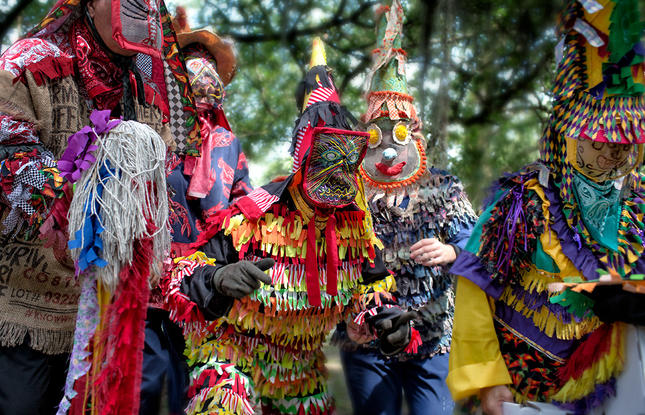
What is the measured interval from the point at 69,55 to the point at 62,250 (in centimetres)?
78

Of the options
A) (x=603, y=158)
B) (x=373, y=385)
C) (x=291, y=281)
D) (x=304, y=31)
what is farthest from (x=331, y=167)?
(x=304, y=31)

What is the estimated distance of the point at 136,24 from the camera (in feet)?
7.18

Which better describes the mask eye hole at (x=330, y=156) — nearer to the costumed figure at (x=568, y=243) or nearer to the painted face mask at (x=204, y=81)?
the costumed figure at (x=568, y=243)

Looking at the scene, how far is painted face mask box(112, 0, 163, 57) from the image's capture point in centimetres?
215

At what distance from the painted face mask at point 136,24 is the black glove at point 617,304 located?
6.13 ft

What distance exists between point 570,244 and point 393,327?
81 centimetres

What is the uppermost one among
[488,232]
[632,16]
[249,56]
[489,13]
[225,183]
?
[249,56]

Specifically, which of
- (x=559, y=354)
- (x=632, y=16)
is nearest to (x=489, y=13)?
(x=632, y=16)

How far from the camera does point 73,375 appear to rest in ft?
6.54

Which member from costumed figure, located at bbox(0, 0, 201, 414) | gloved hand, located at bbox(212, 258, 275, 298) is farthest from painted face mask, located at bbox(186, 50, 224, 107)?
gloved hand, located at bbox(212, 258, 275, 298)

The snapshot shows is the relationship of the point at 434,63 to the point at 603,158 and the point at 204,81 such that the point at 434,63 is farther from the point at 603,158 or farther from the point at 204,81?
the point at 603,158

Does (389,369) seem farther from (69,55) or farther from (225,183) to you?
(69,55)

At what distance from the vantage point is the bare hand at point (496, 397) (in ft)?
6.92

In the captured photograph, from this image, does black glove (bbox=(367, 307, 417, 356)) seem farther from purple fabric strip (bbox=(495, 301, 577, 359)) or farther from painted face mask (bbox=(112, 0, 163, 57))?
painted face mask (bbox=(112, 0, 163, 57))
